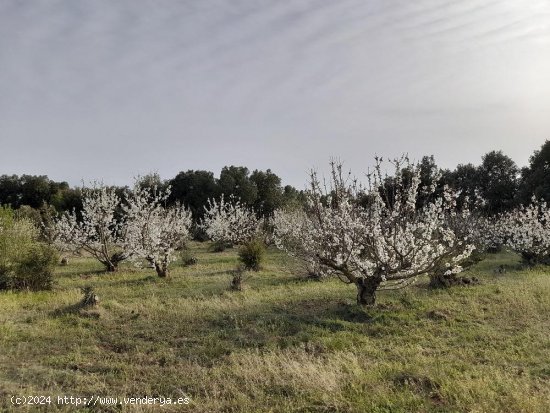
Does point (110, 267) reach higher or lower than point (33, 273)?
lower

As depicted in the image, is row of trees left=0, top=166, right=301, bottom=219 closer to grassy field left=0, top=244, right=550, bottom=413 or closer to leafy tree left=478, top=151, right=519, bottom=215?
leafy tree left=478, top=151, right=519, bottom=215

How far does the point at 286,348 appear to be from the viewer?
972 centimetres

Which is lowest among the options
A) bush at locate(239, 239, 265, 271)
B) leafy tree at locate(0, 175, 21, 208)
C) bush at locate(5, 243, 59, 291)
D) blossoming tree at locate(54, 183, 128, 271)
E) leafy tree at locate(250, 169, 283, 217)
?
bush at locate(239, 239, 265, 271)

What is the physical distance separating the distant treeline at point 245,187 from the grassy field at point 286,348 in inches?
1376

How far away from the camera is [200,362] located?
8.98 m

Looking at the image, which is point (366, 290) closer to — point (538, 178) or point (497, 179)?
point (538, 178)

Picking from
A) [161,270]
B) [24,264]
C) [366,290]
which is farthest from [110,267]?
[366,290]

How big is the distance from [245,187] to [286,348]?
157 ft

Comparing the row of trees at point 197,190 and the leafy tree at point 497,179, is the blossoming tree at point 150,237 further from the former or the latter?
the leafy tree at point 497,179

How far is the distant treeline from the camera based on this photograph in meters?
49.9

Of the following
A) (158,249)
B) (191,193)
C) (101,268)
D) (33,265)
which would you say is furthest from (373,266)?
(191,193)

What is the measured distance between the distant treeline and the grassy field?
34940mm

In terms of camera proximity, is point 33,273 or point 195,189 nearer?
point 33,273

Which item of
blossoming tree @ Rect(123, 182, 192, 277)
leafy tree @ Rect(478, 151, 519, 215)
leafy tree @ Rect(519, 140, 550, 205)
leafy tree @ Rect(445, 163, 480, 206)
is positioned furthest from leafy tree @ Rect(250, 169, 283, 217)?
blossoming tree @ Rect(123, 182, 192, 277)
